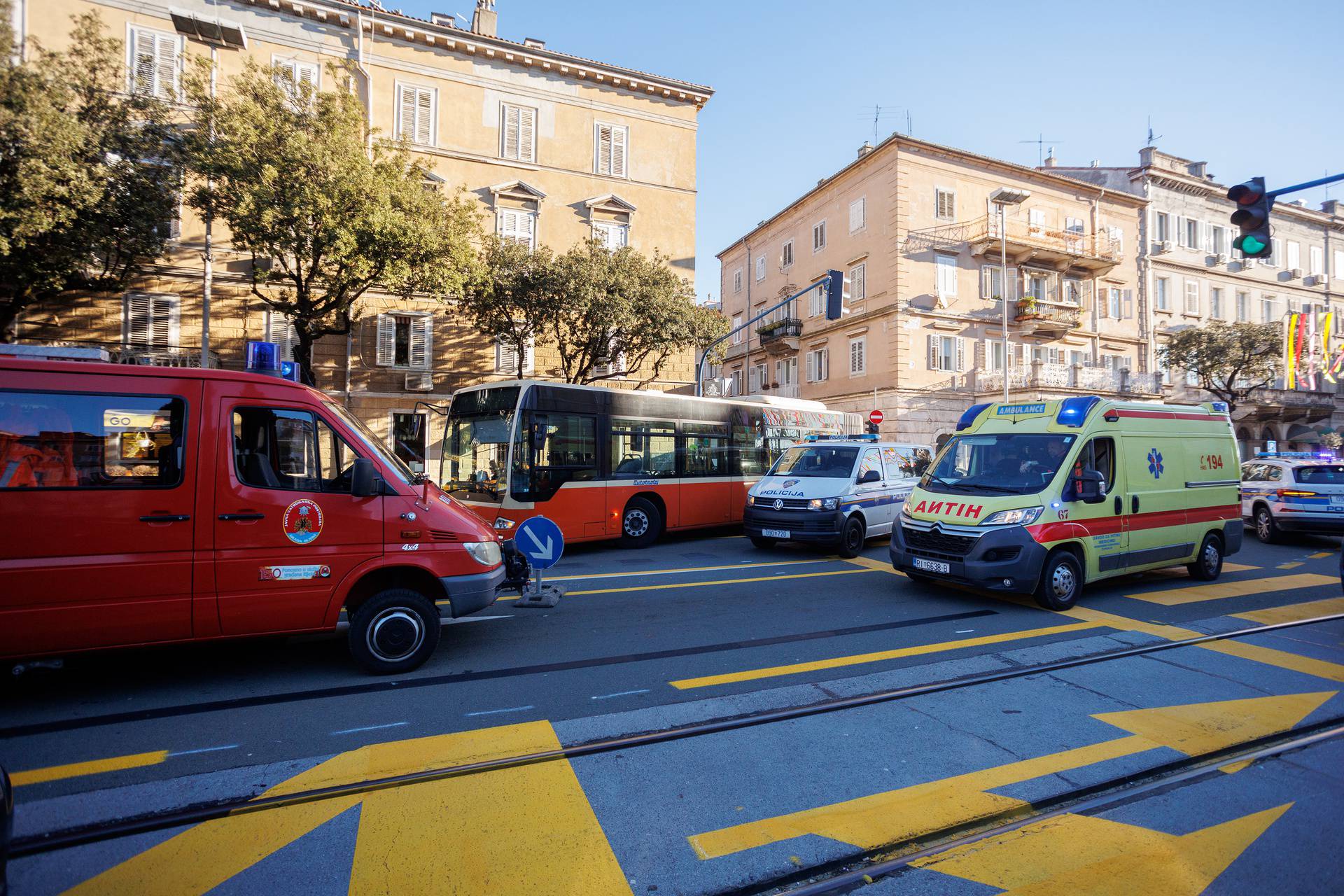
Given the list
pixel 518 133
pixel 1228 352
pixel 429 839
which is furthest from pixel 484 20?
pixel 1228 352

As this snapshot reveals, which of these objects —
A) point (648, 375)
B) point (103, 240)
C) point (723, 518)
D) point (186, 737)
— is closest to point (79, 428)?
point (186, 737)

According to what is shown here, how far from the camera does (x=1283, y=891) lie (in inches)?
111

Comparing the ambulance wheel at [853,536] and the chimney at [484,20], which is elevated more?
the chimney at [484,20]

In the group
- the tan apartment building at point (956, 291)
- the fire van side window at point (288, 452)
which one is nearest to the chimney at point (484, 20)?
the tan apartment building at point (956, 291)

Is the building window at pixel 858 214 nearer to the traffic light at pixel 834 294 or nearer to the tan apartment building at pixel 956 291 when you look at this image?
the tan apartment building at pixel 956 291

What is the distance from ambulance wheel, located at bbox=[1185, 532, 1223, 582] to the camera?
31.7 feet

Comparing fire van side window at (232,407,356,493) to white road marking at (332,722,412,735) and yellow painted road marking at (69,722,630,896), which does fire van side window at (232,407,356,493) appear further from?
yellow painted road marking at (69,722,630,896)

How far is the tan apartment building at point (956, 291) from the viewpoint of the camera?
30203 mm

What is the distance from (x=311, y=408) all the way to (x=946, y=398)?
2957 centimetres

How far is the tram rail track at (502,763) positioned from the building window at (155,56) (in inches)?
947

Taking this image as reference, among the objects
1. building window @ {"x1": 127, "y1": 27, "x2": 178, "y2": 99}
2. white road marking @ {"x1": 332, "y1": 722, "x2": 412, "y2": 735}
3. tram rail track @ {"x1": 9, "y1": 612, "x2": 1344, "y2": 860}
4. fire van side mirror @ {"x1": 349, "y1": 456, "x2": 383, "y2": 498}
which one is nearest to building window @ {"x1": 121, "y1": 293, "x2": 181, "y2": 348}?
building window @ {"x1": 127, "y1": 27, "x2": 178, "y2": 99}

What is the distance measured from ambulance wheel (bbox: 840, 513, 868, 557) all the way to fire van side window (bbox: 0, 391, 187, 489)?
30.3 ft

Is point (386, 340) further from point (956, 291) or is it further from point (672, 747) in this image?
point (956, 291)

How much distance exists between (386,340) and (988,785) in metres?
22.3
